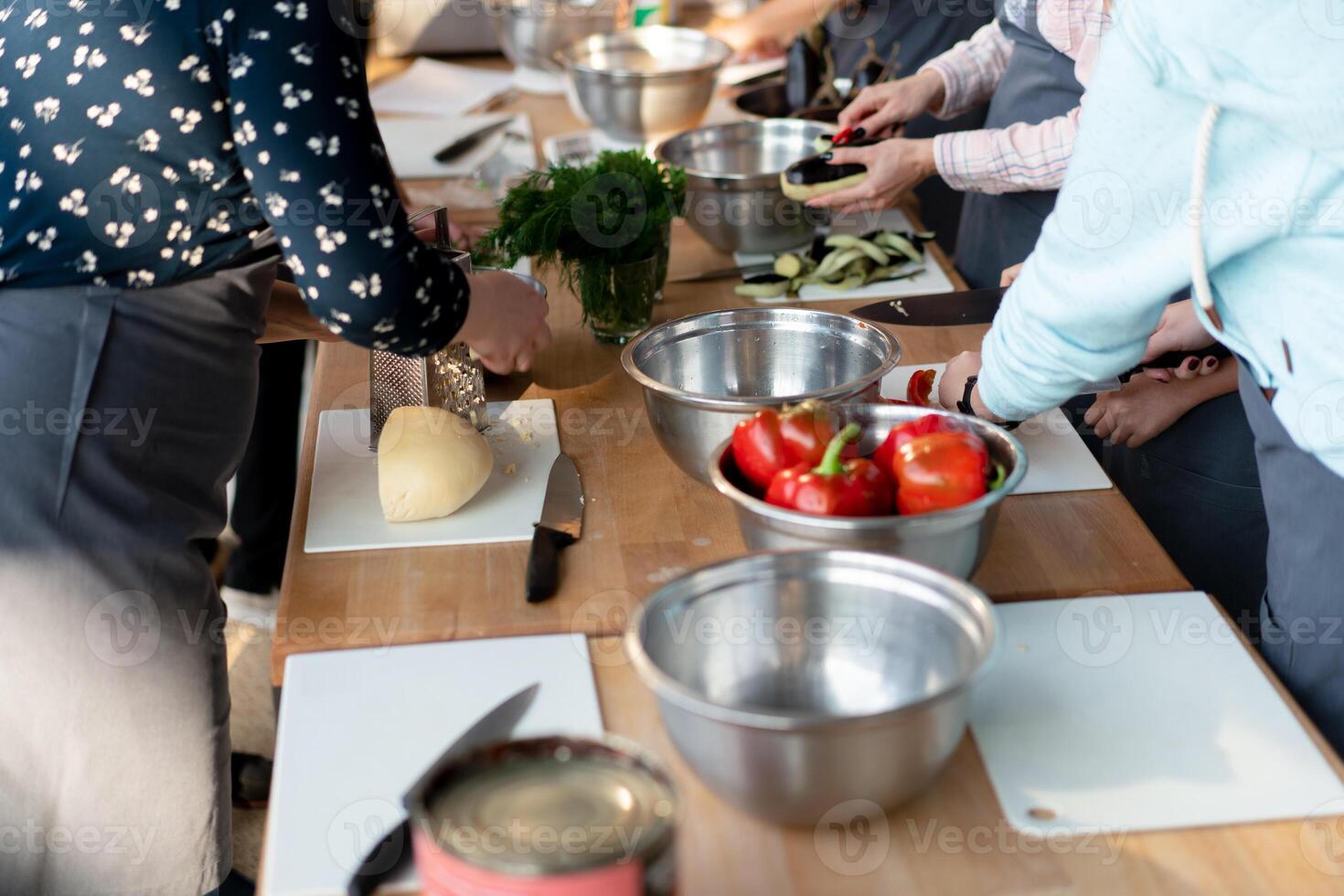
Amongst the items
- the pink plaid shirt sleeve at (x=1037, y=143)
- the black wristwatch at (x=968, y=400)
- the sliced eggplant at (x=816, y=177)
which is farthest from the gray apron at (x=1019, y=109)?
the black wristwatch at (x=968, y=400)

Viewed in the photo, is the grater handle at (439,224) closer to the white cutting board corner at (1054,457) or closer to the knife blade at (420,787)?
the white cutting board corner at (1054,457)

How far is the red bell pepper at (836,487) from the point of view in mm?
973

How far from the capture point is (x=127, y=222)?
3.57ft

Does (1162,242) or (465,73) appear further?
(465,73)

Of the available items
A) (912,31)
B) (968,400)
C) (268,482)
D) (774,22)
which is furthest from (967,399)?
(774,22)

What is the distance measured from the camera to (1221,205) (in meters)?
0.89

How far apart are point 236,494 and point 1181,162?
6.78ft

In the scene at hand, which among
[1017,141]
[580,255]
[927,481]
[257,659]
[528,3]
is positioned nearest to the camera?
[927,481]

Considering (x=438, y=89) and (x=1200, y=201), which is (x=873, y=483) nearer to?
(x=1200, y=201)

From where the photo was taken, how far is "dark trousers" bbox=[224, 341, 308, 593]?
250cm

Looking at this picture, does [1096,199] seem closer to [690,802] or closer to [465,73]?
[690,802]

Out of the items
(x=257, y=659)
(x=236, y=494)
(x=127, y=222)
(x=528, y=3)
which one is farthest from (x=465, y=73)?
(x=127, y=222)

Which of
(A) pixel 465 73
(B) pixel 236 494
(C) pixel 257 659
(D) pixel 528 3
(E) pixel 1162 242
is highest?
(E) pixel 1162 242

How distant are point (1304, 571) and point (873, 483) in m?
0.44
